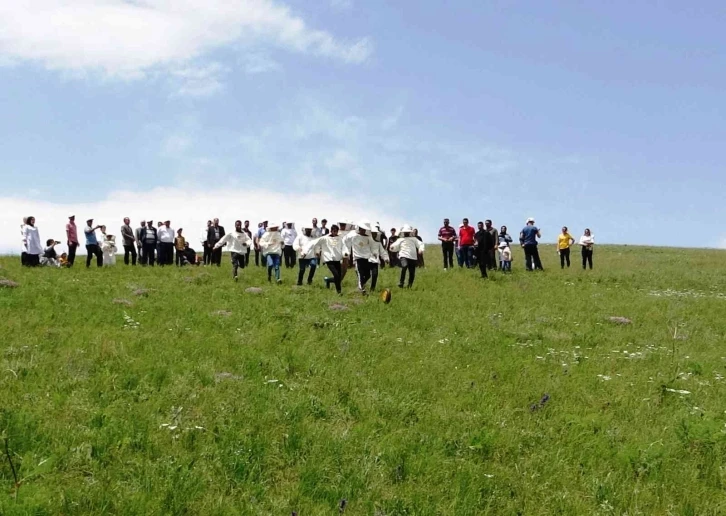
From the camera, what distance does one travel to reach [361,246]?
19219 mm

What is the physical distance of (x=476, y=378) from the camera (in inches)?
405

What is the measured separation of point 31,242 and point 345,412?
20.1 metres

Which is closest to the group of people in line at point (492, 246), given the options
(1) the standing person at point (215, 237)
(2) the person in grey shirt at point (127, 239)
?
(1) the standing person at point (215, 237)

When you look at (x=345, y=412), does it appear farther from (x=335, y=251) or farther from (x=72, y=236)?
(x=72, y=236)

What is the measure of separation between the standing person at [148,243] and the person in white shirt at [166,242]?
421 mm

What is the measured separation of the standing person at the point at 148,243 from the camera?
27156 millimetres

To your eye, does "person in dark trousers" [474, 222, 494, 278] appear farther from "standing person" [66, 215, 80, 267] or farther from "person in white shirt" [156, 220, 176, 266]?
"standing person" [66, 215, 80, 267]

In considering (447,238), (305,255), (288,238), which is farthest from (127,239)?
(447,238)

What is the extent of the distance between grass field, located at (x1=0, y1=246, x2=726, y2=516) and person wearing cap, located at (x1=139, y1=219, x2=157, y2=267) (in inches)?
465

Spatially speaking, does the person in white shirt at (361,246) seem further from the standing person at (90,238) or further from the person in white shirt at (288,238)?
the standing person at (90,238)

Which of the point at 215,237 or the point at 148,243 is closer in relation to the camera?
the point at 148,243

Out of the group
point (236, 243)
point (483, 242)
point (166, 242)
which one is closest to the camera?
point (236, 243)

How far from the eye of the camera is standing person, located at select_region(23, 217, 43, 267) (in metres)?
24.1

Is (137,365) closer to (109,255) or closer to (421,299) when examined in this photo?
(421,299)
